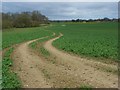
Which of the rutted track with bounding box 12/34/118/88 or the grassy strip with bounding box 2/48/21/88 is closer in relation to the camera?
the grassy strip with bounding box 2/48/21/88

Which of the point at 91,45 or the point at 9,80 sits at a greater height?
the point at 91,45

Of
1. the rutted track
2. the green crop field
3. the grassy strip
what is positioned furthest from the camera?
the green crop field

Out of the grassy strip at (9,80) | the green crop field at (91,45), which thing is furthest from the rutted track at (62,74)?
the green crop field at (91,45)

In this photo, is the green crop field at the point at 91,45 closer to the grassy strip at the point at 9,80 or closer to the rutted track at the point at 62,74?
the rutted track at the point at 62,74

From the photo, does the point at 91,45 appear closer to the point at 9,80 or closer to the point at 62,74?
the point at 62,74

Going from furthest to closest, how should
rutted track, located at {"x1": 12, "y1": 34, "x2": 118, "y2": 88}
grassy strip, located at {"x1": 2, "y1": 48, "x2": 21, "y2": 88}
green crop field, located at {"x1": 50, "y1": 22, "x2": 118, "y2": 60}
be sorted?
green crop field, located at {"x1": 50, "y1": 22, "x2": 118, "y2": 60} < rutted track, located at {"x1": 12, "y1": 34, "x2": 118, "y2": 88} < grassy strip, located at {"x1": 2, "y1": 48, "x2": 21, "y2": 88}

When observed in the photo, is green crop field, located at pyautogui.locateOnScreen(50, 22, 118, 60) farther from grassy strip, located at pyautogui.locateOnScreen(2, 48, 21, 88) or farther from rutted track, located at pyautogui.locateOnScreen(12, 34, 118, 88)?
grassy strip, located at pyautogui.locateOnScreen(2, 48, 21, 88)

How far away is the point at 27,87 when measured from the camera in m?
9.87

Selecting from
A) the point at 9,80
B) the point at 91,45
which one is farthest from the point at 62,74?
the point at 91,45

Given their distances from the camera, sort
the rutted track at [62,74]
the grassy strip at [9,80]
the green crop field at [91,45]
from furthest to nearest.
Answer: the green crop field at [91,45]
the rutted track at [62,74]
the grassy strip at [9,80]

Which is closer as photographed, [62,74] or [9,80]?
[9,80]

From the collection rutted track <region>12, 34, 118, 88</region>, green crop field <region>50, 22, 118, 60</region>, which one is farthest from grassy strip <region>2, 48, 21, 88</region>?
green crop field <region>50, 22, 118, 60</region>

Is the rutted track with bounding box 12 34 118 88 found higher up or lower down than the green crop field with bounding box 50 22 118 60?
lower down

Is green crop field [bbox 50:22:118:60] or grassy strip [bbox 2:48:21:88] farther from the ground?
green crop field [bbox 50:22:118:60]
